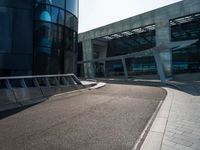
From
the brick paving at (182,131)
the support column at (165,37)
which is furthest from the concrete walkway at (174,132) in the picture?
the support column at (165,37)

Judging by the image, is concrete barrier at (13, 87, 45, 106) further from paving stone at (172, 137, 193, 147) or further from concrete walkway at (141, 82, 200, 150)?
paving stone at (172, 137, 193, 147)

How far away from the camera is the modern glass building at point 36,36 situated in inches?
397

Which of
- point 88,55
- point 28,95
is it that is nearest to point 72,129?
point 28,95

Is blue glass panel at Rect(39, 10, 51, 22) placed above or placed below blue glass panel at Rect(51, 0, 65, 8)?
below

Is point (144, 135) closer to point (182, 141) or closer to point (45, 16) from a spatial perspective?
point (182, 141)

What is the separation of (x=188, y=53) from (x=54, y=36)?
25.4 m

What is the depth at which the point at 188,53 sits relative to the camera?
30.1 meters

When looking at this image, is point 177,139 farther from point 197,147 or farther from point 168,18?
point 168,18

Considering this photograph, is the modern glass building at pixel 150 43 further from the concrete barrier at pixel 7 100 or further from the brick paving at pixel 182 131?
the concrete barrier at pixel 7 100

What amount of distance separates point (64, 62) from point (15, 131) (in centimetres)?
964

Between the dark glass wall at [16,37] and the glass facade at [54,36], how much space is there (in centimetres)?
52

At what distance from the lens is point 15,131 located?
13.8ft

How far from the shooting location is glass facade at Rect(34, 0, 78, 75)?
11.6 metres

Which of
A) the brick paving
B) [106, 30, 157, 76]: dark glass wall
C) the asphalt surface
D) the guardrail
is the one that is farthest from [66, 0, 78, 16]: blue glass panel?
[106, 30, 157, 76]: dark glass wall
